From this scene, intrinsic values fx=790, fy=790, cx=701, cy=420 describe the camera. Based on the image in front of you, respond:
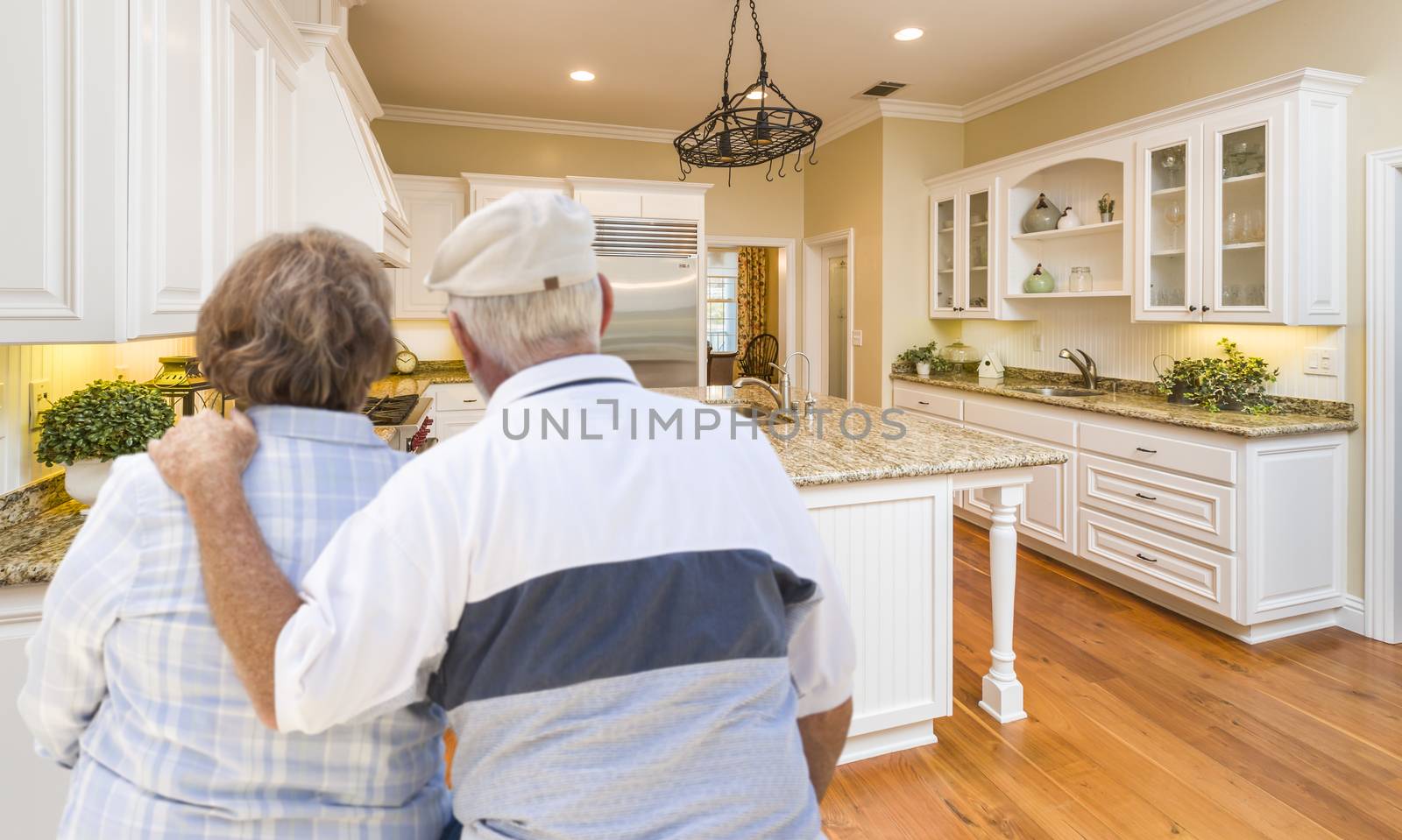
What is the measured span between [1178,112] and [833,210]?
9.12 feet

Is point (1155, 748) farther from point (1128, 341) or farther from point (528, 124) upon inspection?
point (528, 124)

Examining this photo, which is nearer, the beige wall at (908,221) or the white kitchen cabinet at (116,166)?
the white kitchen cabinet at (116,166)

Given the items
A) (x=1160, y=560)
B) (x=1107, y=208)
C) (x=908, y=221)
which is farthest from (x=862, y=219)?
(x=1160, y=560)

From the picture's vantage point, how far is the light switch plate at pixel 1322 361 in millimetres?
3297

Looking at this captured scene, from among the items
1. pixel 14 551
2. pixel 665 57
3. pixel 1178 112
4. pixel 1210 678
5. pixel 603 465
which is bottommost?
pixel 1210 678

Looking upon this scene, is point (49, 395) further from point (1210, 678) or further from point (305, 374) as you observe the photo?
point (1210, 678)

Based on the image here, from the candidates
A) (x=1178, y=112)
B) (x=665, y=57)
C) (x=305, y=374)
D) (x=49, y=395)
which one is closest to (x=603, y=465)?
(x=305, y=374)

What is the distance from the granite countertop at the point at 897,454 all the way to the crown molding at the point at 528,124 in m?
3.77

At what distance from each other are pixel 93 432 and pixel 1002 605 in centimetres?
241

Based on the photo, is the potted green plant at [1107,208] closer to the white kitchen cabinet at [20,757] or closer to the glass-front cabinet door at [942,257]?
the glass-front cabinet door at [942,257]

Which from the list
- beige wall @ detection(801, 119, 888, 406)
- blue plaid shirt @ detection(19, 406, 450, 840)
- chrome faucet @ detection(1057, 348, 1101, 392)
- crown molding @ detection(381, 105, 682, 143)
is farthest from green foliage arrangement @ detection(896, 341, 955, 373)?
blue plaid shirt @ detection(19, 406, 450, 840)

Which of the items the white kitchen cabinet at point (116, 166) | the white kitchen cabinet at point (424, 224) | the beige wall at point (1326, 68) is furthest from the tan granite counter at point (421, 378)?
the beige wall at point (1326, 68)

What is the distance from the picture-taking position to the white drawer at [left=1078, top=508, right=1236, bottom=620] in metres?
3.19

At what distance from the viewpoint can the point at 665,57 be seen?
4496 mm
